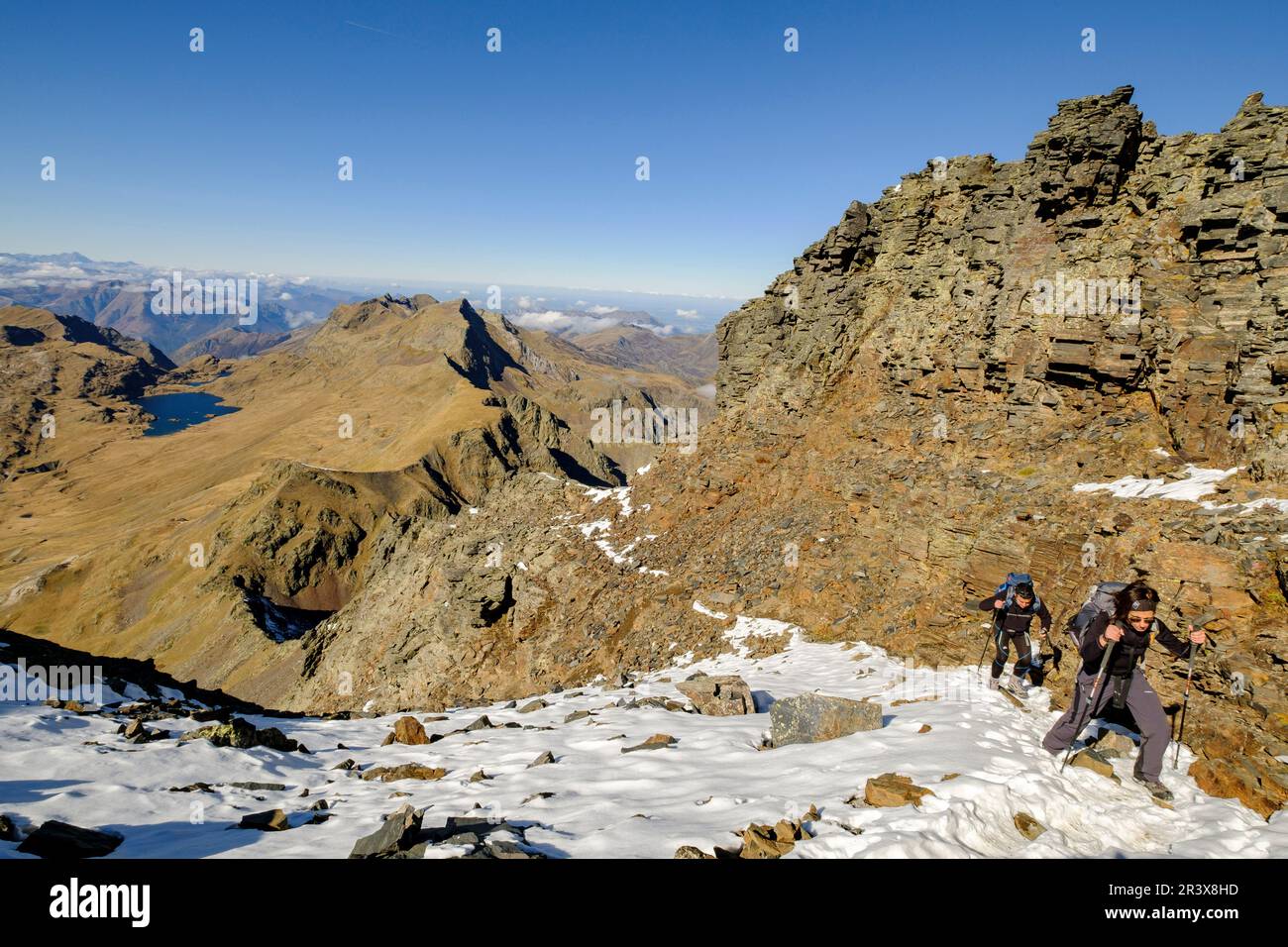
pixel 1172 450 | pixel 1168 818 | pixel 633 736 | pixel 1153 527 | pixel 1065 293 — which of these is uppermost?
pixel 1065 293

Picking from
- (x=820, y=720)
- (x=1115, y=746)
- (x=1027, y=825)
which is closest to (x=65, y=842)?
(x=820, y=720)

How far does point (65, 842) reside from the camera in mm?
6414

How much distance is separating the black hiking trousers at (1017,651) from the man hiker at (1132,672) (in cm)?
393

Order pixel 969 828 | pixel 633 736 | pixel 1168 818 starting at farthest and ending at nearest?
1. pixel 633 736
2. pixel 1168 818
3. pixel 969 828

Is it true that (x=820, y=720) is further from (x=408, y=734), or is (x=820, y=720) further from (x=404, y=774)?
(x=408, y=734)

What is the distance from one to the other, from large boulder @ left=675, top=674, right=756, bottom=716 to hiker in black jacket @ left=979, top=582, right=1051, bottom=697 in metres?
5.30

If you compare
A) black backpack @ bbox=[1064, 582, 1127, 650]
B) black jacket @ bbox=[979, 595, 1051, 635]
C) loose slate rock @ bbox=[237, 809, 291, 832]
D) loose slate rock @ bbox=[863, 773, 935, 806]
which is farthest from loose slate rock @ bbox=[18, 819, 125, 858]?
black jacket @ bbox=[979, 595, 1051, 635]

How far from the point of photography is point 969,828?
6828mm

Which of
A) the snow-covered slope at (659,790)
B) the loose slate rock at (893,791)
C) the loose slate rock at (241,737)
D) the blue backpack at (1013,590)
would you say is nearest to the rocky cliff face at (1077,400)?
the snow-covered slope at (659,790)

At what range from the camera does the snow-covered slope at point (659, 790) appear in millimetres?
6906

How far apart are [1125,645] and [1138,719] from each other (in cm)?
104
